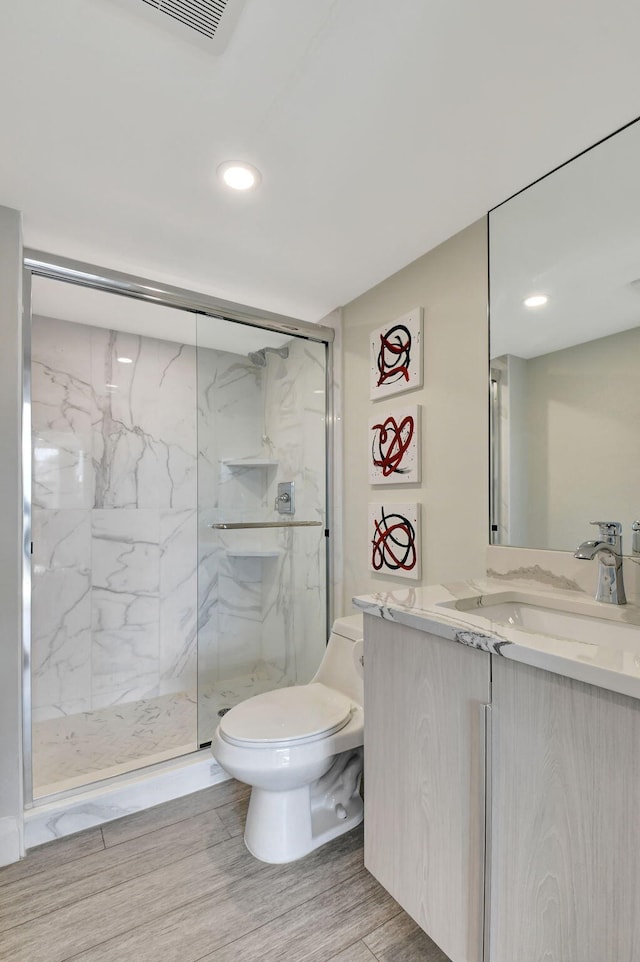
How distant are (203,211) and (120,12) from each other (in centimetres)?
68

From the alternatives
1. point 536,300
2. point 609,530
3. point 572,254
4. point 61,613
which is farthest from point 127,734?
point 572,254

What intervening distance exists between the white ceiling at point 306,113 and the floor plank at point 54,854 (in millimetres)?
2239

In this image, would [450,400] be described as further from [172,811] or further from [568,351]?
[172,811]

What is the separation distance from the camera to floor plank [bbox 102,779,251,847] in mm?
1712

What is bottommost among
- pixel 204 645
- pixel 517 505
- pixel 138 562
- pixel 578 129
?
pixel 204 645

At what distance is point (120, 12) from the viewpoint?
3.17 ft

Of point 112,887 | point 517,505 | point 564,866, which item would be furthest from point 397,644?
point 112,887

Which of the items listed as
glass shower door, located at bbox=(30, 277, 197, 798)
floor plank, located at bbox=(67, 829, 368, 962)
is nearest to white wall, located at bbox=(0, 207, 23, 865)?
floor plank, located at bbox=(67, 829, 368, 962)

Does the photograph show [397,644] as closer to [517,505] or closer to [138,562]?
[517,505]

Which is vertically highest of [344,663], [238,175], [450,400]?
[238,175]

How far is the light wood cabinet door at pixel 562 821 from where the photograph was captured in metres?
0.73

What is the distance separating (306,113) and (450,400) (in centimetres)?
102

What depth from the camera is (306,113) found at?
1.22 m

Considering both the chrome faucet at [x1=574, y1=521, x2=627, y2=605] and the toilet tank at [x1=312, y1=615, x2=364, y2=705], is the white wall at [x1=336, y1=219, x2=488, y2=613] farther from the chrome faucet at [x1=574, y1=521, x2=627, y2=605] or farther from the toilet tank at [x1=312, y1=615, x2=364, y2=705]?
the chrome faucet at [x1=574, y1=521, x2=627, y2=605]
